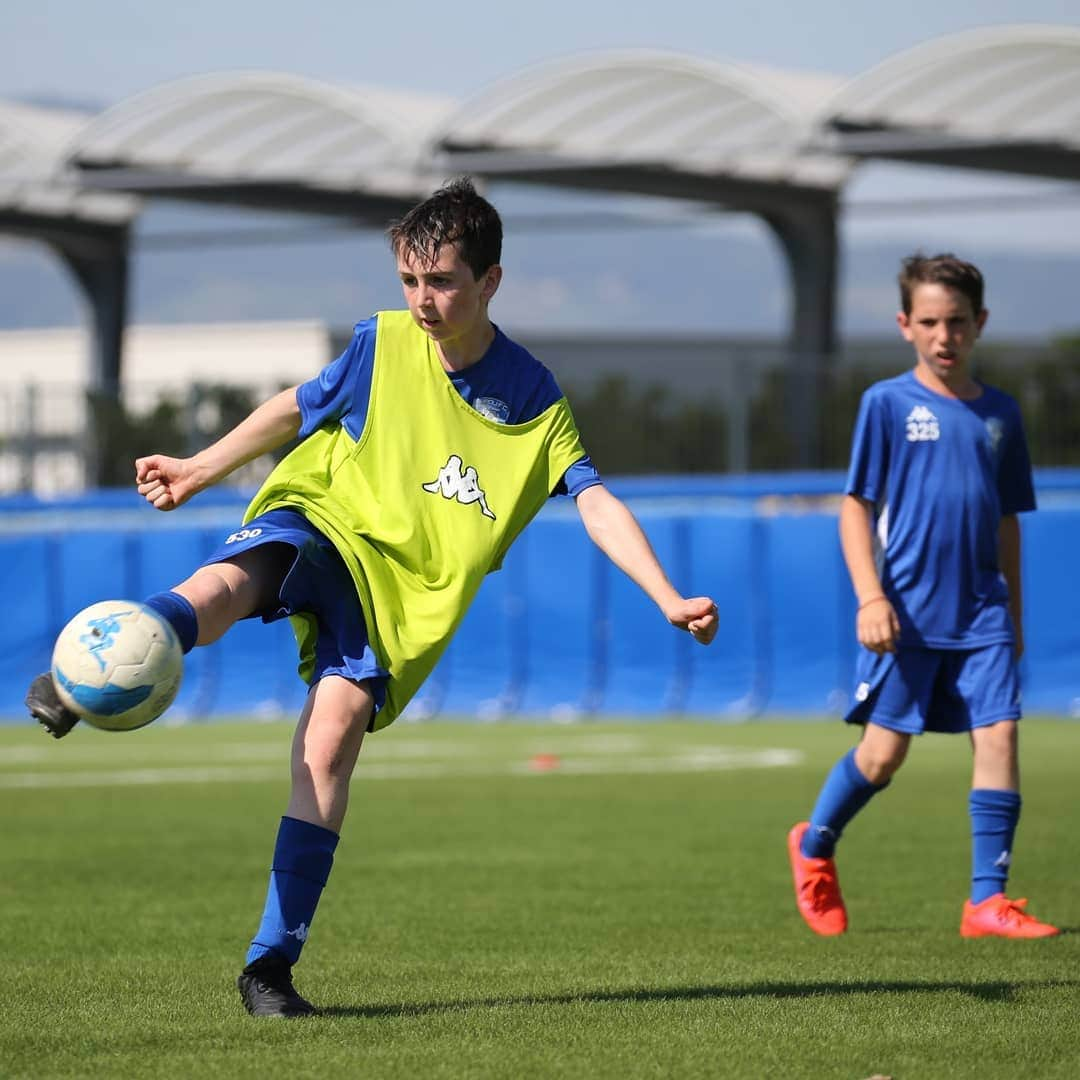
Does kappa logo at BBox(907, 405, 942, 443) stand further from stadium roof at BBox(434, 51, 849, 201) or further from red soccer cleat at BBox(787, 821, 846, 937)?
stadium roof at BBox(434, 51, 849, 201)

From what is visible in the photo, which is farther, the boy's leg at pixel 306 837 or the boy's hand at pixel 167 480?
the boy's hand at pixel 167 480

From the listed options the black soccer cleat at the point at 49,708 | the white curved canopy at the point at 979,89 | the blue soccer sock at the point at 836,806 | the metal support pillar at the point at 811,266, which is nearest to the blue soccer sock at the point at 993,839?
the blue soccer sock at the point at 836,806

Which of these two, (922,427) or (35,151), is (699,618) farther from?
(35,151)

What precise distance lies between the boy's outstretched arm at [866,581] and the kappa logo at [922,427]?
0.27 m

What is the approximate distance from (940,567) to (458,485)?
2.17 metres

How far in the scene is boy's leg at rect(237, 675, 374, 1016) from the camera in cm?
525

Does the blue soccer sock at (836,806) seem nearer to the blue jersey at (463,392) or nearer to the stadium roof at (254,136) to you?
the blue jersey at (463,392)

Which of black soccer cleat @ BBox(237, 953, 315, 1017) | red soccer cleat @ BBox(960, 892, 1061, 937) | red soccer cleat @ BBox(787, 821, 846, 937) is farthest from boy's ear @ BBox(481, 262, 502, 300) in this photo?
red soccer cleat @ BBox(960, 892, 1061, 937)

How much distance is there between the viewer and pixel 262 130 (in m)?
26.9

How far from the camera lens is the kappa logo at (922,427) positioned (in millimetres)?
7039

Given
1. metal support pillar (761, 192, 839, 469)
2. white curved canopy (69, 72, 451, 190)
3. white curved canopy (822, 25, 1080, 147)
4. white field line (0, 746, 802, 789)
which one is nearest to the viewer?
white field line (0, 746, 802, 789)

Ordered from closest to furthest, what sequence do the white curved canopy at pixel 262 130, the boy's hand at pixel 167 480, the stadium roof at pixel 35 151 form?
the boy's hand at pixel 167 480 → the white curved canopy at pixel 262 130 → the stadium roof at pixel 35 151

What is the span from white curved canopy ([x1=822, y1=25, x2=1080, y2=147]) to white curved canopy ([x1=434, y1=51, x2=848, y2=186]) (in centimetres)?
83

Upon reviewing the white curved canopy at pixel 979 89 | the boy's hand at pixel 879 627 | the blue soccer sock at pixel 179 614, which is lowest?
the boy's hand at pixel 879 627
